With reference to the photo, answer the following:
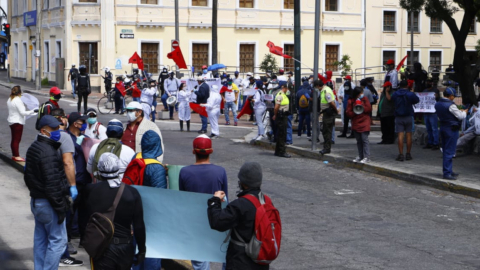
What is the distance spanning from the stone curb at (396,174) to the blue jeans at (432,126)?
8.22 ft

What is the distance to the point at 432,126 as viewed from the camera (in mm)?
17812

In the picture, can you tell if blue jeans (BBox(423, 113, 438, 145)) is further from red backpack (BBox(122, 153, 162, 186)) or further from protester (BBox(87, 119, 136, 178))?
red backpack (BBox(122, 153, 162, 186))

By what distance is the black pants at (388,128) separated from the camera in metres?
19.1

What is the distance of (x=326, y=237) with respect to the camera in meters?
9.84

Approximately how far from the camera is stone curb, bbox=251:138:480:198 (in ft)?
43.7

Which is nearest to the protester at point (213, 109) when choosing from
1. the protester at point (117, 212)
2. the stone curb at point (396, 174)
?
the stone curb at point (396, 174)

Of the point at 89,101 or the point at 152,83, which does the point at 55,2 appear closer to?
the point at 89,101

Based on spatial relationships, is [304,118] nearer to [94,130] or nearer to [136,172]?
[94,130]

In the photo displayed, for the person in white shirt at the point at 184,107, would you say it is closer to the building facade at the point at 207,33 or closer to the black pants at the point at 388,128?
the black pants at the point at 388,128

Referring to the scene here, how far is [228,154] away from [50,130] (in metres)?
10.9

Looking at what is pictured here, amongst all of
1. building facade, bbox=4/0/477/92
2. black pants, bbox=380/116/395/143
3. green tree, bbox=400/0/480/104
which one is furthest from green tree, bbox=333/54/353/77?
black pants, bbox=380/116/395/143

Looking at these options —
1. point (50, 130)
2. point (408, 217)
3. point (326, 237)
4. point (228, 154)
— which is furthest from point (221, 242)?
point (228, 154)

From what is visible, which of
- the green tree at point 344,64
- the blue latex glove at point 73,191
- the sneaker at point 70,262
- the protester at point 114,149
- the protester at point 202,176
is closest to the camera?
the protester at point 202,176

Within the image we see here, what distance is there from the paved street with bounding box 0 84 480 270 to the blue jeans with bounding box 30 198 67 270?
109 centimetres
